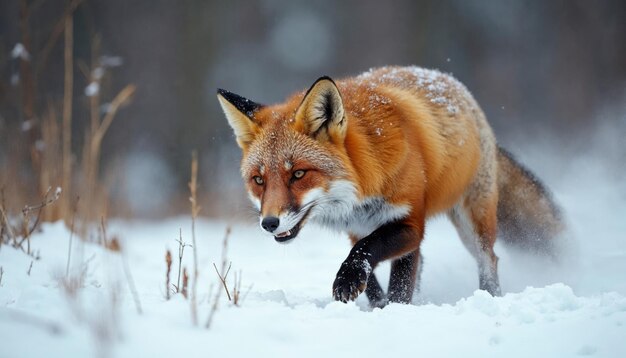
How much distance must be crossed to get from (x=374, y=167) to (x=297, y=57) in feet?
38.7

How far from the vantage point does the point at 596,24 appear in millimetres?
12156

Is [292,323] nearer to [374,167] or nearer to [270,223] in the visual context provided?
[270,223]

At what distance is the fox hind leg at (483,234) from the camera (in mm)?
4078

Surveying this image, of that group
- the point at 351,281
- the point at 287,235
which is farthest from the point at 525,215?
the point at 287,235

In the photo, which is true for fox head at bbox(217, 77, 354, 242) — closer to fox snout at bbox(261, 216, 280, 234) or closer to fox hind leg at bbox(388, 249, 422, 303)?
fox snout at bbox(261, 216, 280, 234)

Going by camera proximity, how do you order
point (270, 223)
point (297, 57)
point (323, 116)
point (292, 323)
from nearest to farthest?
1. point (292, 323)
2. point (270, 223)
3. point (323, 116)
4. point (297, 57)

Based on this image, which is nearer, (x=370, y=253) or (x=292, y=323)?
(x=292, y=323)

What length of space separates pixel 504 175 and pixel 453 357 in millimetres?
3010

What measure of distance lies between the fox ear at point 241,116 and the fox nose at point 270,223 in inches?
29.8

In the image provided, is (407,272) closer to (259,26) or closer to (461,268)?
(461,268)

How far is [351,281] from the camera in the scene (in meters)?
2.87

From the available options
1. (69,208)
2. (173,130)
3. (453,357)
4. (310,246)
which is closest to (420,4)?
(173,130)

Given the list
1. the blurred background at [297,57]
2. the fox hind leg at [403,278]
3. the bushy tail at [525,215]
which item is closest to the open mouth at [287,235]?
the fox hind leg at [403,278]

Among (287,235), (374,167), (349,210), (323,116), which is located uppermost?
(323,116)
